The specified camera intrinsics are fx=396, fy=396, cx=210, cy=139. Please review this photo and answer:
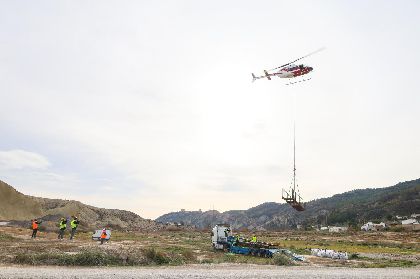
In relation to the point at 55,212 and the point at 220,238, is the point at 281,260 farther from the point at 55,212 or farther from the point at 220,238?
the point at 55,212

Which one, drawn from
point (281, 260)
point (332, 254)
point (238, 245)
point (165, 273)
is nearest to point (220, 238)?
point (238, 245)

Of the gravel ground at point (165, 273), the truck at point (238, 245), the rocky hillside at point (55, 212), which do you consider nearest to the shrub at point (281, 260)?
the truck at point (238, 245)

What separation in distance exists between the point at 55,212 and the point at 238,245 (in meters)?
60.0

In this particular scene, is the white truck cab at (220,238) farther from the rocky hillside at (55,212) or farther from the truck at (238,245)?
the rocky hillside at (55,212)

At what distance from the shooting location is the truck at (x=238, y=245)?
28.7 m

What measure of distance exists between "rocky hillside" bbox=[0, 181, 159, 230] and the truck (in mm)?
37431

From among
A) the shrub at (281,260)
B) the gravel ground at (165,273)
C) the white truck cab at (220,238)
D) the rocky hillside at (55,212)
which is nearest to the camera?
the gravel ground at (165,273)

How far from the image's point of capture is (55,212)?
263 feet

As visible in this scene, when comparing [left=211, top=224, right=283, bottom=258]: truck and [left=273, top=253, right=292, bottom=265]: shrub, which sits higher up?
[left=211, top=224, right=283, bottom=258]: truck

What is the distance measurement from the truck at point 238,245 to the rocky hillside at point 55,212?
123ft

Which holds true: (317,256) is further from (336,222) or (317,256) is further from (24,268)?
(336,222)

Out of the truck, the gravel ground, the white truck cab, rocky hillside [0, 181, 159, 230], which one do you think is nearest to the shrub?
the truck

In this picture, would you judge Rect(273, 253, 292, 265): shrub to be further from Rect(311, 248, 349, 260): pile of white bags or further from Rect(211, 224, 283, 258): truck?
Rect(311, 248, 349, 260): pile of white bags

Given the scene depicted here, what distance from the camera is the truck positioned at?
28.7 metres
